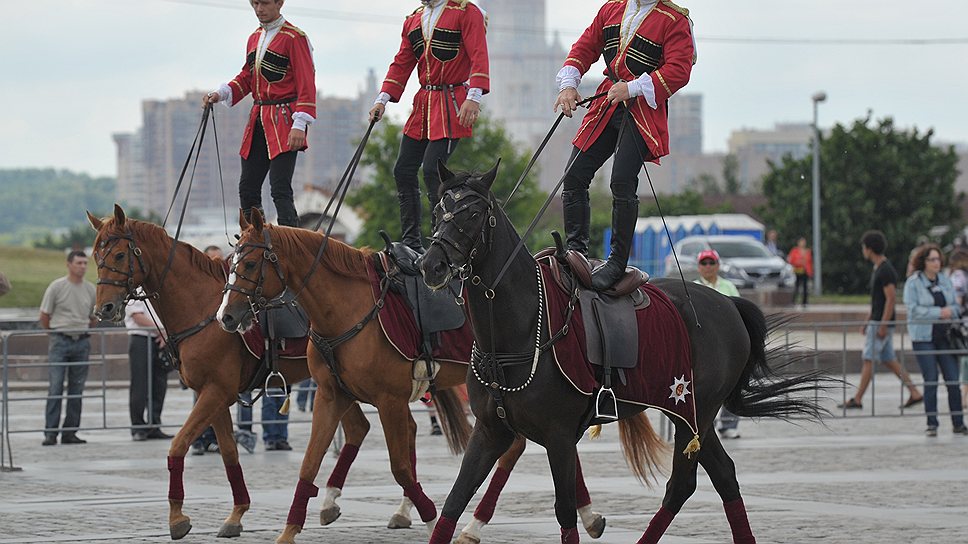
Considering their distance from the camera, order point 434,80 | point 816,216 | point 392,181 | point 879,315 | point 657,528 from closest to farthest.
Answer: point 657,528 < point 434,80 < point 879,315 < point 816,216 < point 392,181

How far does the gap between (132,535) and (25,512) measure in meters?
1.58

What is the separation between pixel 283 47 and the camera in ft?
40.1

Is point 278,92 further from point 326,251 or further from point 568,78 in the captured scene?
point 568,78

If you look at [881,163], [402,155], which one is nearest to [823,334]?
[402,155]

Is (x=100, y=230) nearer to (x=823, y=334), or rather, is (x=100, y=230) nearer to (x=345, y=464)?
(x=345, y=464)

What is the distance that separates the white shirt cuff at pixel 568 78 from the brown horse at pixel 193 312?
2904mm

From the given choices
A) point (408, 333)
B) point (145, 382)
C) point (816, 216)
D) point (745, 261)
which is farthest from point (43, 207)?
point (408, 333)

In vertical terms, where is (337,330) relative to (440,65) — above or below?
below

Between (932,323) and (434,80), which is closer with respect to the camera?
(434,80)

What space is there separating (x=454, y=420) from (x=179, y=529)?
2.70m

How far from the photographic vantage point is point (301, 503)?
10.2 m

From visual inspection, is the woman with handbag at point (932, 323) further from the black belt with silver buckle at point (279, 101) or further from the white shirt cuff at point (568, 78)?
the white shirt cuff at point (568, 78)

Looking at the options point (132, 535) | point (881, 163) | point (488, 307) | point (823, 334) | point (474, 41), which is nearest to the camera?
point (488, 307)

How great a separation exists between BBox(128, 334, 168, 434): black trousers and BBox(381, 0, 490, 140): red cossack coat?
639 cm
